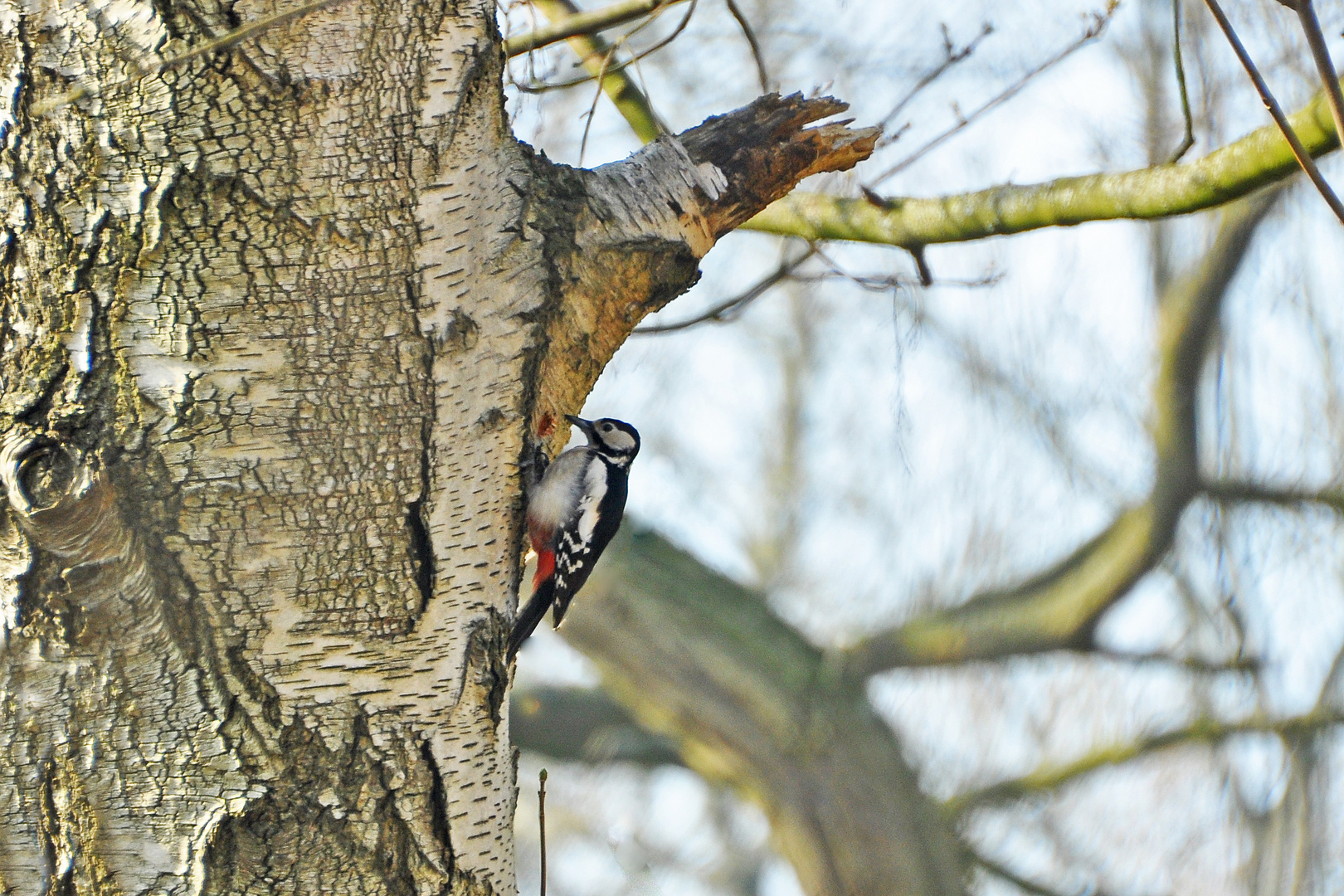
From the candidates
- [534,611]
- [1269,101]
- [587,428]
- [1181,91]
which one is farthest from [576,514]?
[1269,101]

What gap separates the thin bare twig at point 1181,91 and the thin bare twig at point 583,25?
138 centimetres

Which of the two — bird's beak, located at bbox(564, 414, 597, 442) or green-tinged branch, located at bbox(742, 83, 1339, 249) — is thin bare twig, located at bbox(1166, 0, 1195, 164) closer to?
green-tinged branch, located at bbox(742, 83, 1339, 249)

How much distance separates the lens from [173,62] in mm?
1510

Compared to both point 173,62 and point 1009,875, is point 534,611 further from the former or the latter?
point 1009,875

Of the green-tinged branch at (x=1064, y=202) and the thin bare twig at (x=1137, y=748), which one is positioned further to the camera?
the thin bare twig at (x=1137, y=748)

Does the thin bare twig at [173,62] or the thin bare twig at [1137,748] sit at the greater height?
the thin bare twig at [173,62]


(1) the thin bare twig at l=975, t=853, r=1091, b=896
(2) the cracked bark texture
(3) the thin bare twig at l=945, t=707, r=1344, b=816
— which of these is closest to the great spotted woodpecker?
(2) the cracked bark texture

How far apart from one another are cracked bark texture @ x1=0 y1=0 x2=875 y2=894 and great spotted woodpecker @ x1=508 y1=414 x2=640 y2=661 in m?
0.81

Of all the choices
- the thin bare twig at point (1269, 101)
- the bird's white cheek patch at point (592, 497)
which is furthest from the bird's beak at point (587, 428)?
the thin bare twig at point (1269, 101)

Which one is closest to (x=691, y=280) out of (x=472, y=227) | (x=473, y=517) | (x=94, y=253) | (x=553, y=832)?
(x=472, y=227)

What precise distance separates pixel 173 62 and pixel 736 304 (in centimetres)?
234

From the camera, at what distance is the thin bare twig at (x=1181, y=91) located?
2244 millimetres

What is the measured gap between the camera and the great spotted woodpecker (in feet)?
10.0

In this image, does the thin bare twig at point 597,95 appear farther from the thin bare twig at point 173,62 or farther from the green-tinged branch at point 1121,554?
the green-tinged branch at point 1121,554
